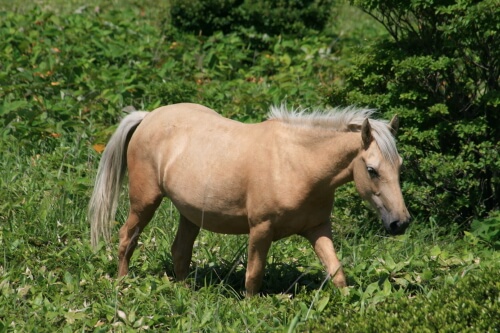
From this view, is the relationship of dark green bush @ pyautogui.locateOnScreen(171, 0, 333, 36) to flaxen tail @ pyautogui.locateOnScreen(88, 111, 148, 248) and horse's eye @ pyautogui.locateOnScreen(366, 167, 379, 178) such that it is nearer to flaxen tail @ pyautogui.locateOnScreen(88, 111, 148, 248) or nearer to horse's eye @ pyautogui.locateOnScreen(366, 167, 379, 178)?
flaxen tail @ pyautogui.locateOnScreen(88, 111, 148, 248)

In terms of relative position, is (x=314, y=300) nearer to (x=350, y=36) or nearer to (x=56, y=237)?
(x=56, y=237)

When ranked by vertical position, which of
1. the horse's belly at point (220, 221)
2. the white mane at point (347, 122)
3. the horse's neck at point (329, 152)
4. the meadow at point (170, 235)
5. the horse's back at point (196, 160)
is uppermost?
the white mane at point (347, 122)

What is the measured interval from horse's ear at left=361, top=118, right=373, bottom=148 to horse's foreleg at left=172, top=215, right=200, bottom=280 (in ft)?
5.69

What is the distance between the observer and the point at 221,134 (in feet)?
19.4

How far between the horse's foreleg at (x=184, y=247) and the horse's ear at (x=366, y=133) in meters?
1.74

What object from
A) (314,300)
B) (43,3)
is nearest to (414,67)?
(314,300)

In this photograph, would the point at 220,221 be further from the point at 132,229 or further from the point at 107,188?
the point at 107,188

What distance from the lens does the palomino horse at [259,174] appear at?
5.29m

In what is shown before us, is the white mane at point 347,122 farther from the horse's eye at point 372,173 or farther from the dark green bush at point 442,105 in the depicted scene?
the dark green bush at point 442,105

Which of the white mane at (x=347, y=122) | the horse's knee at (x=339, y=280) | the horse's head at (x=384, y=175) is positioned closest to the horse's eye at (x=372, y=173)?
the horse's head at (x=384, y=175)

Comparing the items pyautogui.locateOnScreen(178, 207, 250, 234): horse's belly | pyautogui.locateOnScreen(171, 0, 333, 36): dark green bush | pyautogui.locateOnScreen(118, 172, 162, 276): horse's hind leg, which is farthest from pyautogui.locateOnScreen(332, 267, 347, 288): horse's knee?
pyautogui.locateOnScreen(171, 0, 333, 36): dark green bush

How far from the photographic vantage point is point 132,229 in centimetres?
641

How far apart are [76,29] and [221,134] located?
21.0 ft

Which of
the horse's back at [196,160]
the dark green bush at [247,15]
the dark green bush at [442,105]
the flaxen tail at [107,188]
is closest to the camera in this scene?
the horse's back at [196,160]
